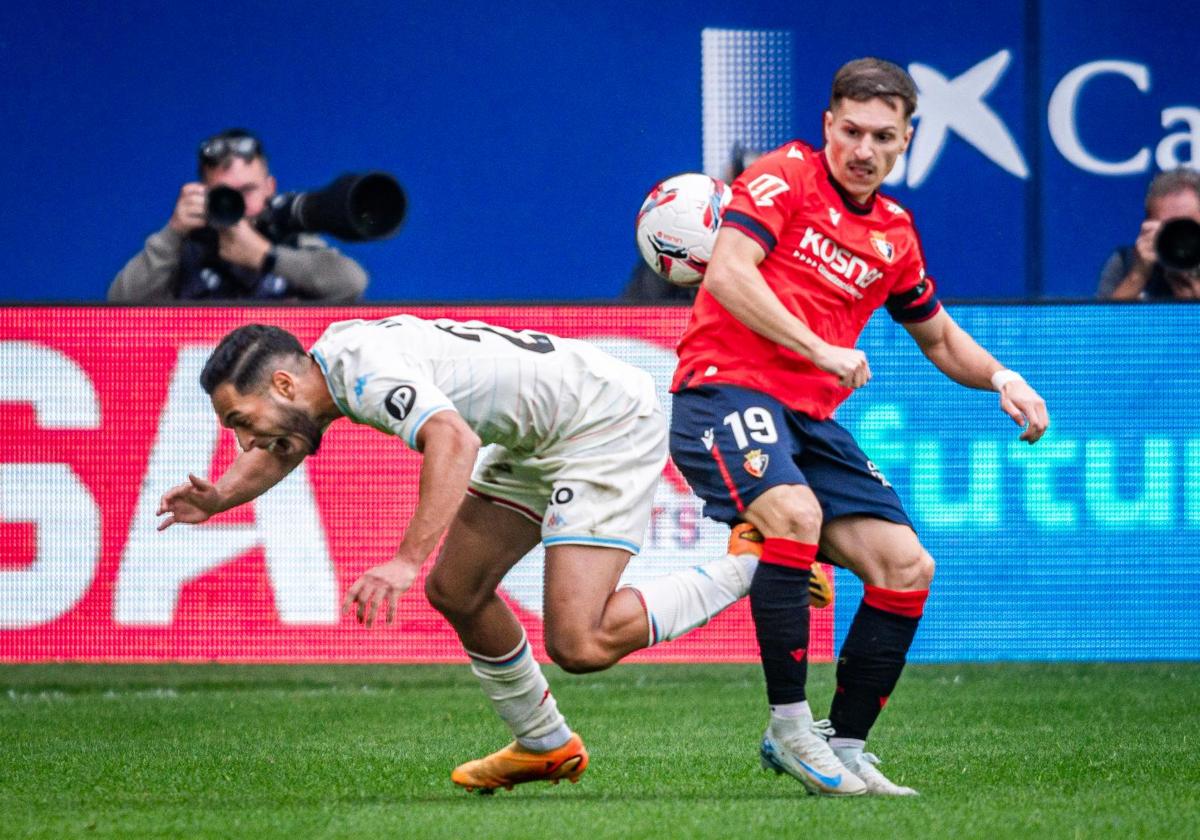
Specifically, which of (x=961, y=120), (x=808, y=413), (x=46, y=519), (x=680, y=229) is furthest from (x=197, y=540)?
(x=961, y=120)

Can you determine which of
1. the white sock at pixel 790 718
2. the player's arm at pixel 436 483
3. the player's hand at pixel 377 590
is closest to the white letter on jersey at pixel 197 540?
the white sock at pixel 790 718

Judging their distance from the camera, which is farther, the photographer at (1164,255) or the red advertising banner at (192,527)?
the photographer at (1164,255)

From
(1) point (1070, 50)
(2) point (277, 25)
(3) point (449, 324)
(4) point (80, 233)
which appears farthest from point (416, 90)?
(3) point (449, 324)

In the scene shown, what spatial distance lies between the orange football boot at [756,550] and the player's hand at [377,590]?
3.76 feet

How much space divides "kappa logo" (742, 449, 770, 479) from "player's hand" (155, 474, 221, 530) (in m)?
1.47

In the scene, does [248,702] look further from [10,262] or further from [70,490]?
[10,262]

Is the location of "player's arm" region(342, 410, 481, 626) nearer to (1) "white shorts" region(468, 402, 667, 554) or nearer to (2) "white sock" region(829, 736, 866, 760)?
(1) "white shorts" region(468, 402, 667, 554)

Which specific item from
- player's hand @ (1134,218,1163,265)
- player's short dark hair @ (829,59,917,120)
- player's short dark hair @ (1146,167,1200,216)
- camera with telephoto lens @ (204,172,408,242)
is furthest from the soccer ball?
player's short dark hair @ (1146,167,1200,216)

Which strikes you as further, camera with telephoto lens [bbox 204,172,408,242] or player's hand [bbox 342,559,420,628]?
camera with telephoto lens [bbox 204,172,408,242]

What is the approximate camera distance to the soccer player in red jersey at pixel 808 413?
18.0 feet

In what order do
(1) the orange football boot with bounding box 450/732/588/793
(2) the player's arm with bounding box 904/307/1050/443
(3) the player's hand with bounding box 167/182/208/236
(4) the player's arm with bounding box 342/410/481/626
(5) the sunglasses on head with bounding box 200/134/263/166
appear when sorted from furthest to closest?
1. (5) the sunglasses on head with bounding box 200/134/263/166
2. (3) the player's hand with bounding box 167/182/208/236
3. (2) the player's arm with bounding box 904/307/1050/443
4. (1) the orange football boot with bounding box 450/732/588/793
5. (4) the player's arm with bounding box 342/410/481/626

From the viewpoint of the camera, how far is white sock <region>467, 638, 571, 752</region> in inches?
229

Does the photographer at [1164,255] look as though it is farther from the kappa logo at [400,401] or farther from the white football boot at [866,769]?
the kappa logo at [400,401]

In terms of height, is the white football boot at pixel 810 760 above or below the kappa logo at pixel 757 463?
below
